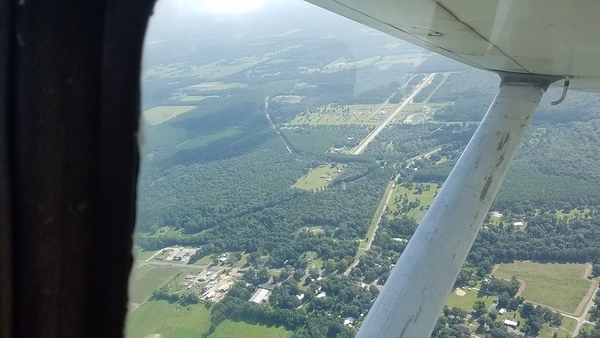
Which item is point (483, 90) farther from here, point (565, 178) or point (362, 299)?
point (362, 299)

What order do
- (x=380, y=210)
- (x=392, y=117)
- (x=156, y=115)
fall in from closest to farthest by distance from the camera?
(x=156, y=115), (x=380, y=210), (x=392, y=117)

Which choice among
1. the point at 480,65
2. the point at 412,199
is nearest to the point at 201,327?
the point at 480,65

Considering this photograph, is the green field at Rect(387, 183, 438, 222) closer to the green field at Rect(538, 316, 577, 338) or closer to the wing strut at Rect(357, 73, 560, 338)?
the green field at Rect(538, 316, 577, 338)

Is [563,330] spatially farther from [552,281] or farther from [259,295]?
[259,295]

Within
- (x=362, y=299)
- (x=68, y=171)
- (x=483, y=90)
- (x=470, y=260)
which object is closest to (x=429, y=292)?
(x=68, y=171)

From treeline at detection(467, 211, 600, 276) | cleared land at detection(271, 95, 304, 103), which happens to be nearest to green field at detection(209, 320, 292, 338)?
treeline at detection(467, 211, 600, 276)
